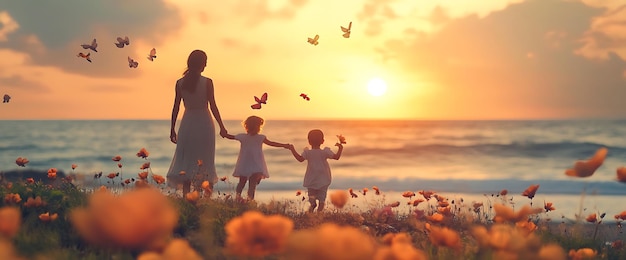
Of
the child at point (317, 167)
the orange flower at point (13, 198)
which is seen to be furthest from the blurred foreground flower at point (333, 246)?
the child at point (317, 167)

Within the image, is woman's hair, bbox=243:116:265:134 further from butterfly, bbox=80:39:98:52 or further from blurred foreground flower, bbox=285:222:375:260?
blurred foreground flower, bbox=285:222:375:260

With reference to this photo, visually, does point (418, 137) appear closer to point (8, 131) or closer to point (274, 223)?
point (8, 131)

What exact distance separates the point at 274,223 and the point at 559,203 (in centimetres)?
1484

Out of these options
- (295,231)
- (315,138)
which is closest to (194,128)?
(315,138)

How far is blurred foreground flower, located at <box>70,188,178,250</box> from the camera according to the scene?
144 centimetres

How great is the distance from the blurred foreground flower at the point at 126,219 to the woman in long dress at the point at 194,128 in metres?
6.16

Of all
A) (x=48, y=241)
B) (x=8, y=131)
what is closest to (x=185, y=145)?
(x=48, y=241)

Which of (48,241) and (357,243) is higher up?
(357,243)

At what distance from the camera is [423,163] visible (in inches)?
1265

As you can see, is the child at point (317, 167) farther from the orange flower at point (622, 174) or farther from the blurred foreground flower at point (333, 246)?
the blurred foreground flower at point (333, 246)

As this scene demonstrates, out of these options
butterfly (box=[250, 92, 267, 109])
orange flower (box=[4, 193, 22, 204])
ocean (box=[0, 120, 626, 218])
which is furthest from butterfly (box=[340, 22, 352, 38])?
ocean (box=[0, 120, 626, 218])

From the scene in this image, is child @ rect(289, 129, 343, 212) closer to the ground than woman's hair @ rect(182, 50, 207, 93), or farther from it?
closer to the ground

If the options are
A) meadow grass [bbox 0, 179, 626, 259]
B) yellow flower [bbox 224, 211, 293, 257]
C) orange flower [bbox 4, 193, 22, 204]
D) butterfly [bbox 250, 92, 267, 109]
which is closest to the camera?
yellow flower [bbox 224, 211, 293, 257]

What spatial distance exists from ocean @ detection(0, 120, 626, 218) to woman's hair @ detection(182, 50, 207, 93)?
7.44 meters
